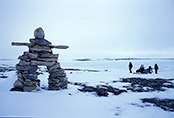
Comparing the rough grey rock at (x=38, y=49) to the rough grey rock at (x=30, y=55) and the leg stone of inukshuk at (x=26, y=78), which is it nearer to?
the rough grey rock at (x=30, y=55)

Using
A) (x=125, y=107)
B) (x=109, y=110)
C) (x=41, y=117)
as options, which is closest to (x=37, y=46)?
(x=41, y=117)

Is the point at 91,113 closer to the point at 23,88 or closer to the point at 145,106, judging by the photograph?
the point at 145,106

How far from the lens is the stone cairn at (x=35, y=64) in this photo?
20.9 ft

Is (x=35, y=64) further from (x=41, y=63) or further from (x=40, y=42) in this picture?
(x=40, y=42)

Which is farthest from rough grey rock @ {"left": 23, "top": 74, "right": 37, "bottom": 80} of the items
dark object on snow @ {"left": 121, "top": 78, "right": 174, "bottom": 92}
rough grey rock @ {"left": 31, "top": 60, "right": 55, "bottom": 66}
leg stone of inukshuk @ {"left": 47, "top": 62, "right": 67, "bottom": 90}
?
dark object on snow @ {"left": 121, "top": 78, "right": 174, "bottom": 92}

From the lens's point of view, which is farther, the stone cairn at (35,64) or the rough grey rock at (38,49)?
the rough grey rock at (38,49)

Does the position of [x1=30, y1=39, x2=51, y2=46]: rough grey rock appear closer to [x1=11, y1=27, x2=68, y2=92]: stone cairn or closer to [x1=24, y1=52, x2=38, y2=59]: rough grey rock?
[x1=11, y1=27, x2=68, y2=92]: stone cairn

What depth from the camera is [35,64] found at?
661 centimetres

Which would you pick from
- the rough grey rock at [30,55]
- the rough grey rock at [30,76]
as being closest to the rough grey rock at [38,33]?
the rough grey rock at [30,55]

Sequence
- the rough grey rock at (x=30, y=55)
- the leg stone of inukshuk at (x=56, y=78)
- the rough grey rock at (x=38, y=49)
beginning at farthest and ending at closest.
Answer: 1. the leg stone of inukshuk at (x=56, y=78)
2. the rough grey rock at (x=38, y=49)
3. the rough grey rock at (x=30, y=55)

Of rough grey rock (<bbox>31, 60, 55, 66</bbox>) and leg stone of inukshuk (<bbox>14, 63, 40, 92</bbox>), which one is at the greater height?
rough grey rock (<bbox>31, 60, 55, 66</bbox>)

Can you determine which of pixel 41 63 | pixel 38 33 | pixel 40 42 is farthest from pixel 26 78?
pixel 38 33

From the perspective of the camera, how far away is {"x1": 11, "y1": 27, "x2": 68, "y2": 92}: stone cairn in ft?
20.9

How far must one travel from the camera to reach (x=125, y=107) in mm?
5473
